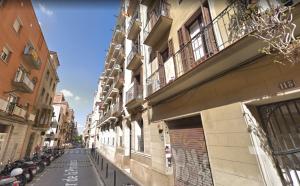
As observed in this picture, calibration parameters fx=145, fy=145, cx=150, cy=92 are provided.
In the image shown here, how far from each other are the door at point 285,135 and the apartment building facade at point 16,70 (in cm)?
1500

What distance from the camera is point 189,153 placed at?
5426mm

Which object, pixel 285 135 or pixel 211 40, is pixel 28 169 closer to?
pixel 211 40

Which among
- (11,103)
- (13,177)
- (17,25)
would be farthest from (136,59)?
(11,103)

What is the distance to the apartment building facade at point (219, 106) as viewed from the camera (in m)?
2.94

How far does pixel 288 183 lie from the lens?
2.89 m

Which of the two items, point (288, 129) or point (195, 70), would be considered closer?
point (288, 129)

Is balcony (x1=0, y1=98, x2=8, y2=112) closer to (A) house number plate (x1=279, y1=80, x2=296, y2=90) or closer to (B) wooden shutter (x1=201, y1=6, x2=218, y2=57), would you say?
(B) wooden shutter (x1=201, y1=6, x2=218, y2=57)

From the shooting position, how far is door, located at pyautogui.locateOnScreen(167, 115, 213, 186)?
4.75 metres

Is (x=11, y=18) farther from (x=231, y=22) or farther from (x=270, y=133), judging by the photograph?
(x=270, y=133)

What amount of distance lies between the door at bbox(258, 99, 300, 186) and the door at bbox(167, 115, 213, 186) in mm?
1915

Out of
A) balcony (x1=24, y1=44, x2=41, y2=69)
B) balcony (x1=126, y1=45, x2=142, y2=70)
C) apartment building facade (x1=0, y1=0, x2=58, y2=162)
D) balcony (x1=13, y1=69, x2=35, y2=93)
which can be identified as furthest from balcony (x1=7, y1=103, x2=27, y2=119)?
balcony (x1=126, y1=45, x2=142, y2=70)

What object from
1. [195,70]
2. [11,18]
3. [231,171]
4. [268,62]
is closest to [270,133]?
[231,171]

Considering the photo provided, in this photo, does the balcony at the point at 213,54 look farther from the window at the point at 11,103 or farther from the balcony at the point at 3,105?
the window at the point at 11,103

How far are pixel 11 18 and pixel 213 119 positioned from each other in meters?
Answer: 16.1
